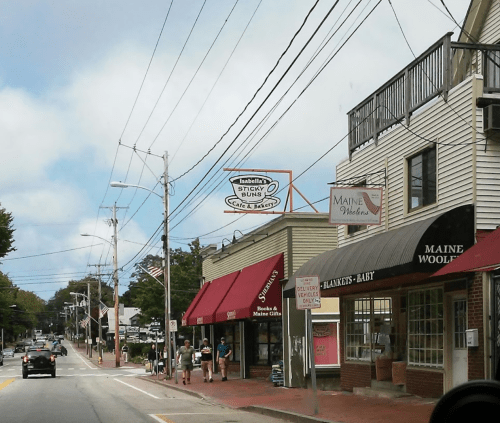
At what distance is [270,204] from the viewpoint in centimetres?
2719

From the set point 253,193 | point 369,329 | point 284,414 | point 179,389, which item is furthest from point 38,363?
point 284,414

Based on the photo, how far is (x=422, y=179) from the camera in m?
17.9

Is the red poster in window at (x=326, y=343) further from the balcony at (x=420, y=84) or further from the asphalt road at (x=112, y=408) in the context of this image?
the balcony at (x=420, y=84)

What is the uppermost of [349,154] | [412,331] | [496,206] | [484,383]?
[349,154]

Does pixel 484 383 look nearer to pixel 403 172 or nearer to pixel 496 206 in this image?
pixel 496 206

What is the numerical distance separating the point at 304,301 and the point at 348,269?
10.2 feet

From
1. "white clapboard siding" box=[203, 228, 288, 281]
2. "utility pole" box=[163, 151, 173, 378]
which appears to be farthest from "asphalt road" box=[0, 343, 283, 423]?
"utility pole" box=[163, 151, 173, 378]

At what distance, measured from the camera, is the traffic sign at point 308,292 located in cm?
1611

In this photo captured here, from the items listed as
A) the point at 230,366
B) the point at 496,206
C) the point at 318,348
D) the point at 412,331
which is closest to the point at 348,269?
the point at 412,331

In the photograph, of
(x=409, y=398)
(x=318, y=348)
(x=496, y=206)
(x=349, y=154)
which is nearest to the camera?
(x=496, y=206)

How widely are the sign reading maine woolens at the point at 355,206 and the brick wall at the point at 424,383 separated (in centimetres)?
366

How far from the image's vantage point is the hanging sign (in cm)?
2689

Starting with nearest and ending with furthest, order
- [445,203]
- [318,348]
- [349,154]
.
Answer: [445,203]
[349,154]
[318,348]

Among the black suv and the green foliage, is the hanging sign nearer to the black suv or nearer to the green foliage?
the black suv
